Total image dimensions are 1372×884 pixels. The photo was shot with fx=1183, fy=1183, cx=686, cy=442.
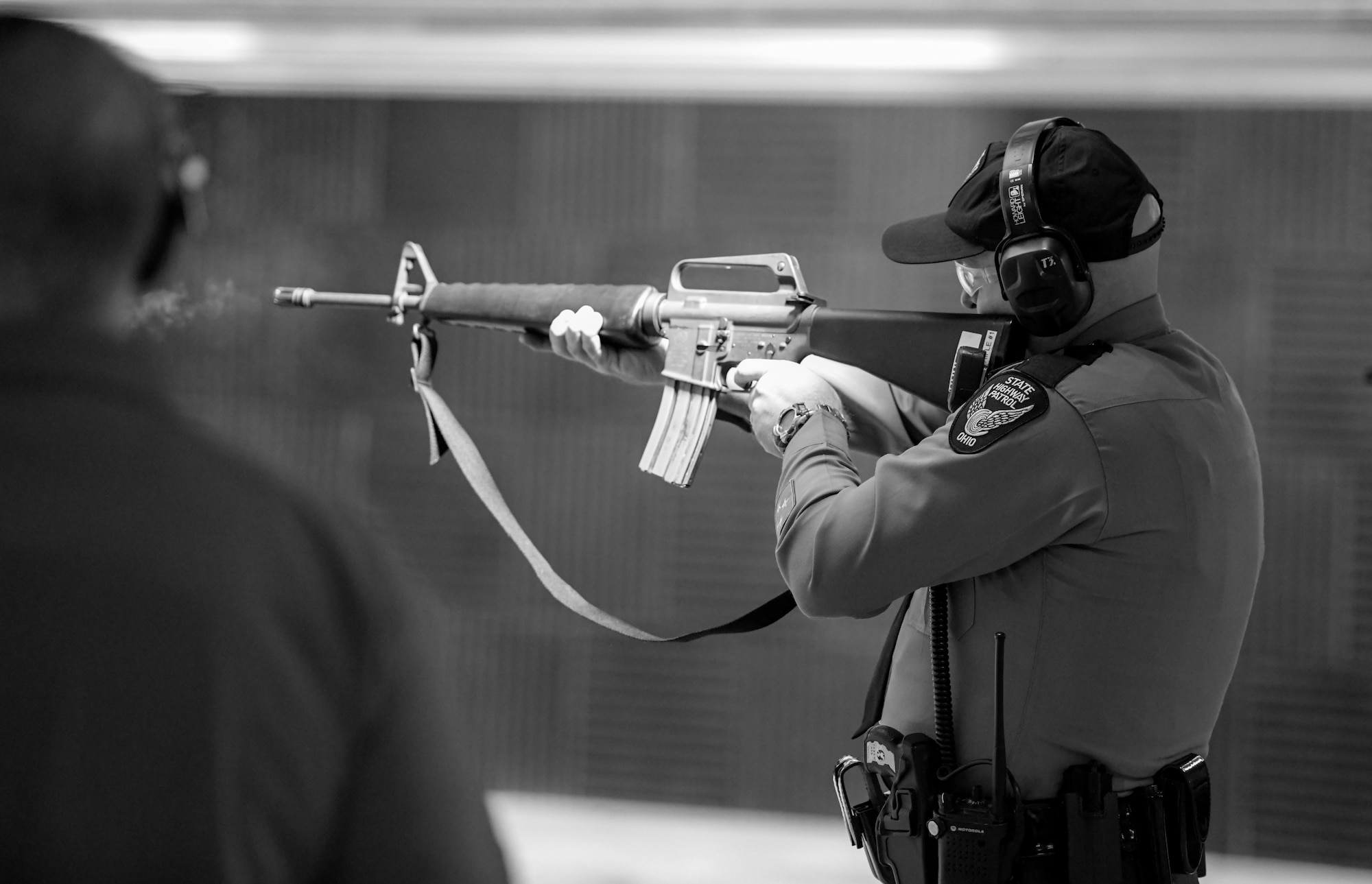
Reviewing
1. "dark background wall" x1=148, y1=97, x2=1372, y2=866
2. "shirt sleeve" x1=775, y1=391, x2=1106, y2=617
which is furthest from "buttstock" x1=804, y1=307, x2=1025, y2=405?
"dark background wall" x1=148, y1=97, x2=1372, y2=866

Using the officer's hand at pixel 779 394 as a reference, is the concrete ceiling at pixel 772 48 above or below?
above

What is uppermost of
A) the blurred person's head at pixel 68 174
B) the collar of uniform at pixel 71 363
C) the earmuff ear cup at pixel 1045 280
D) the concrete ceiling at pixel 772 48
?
the concrete ceiling at pixel 772 48

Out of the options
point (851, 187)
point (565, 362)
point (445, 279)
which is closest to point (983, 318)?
point (851, 187)

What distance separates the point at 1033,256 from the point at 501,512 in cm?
133

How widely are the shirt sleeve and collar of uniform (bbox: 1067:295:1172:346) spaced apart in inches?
6.7

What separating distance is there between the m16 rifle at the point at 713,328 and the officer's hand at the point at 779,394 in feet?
0.24

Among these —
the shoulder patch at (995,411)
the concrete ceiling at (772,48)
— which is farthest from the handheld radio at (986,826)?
the concrete ceiling at (772,48)

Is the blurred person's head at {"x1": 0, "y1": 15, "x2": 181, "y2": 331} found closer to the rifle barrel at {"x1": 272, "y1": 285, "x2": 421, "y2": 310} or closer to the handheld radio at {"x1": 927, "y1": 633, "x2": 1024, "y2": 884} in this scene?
the handheld radio at {"x1": 927, "y1": 633, "x2": 1024, "y2": 884}

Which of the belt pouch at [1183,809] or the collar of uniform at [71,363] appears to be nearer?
the collar of uniform at [71,363]

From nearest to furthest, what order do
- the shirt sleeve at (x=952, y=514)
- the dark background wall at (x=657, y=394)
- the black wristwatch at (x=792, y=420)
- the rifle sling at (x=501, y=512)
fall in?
1. the shirt sleeve at (x=952, y=514)
2. the black wristwatch at (x=792, y=420)
3. the rifle sling at (x=501, y=512)
4. the dark background wall at (x=657, y=394)

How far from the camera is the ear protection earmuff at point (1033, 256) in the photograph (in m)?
1.63

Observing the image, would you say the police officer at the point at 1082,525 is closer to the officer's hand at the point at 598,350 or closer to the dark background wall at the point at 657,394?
the officer's hand at the point at 598,350

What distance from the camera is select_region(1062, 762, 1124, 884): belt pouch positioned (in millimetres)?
1604

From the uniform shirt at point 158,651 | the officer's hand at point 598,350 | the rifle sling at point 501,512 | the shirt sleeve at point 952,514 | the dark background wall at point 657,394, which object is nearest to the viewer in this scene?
the uniform shirt at point 158,651
